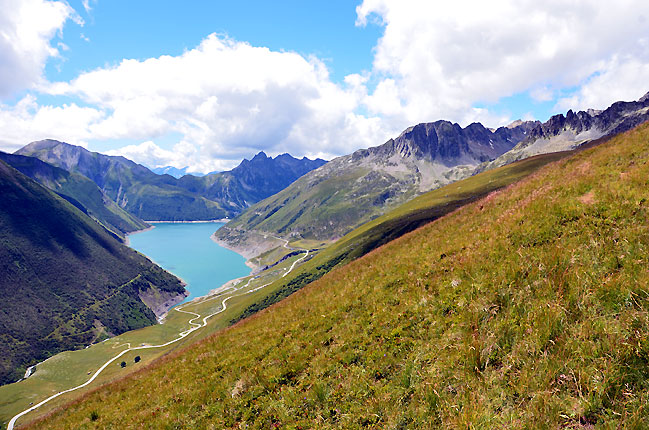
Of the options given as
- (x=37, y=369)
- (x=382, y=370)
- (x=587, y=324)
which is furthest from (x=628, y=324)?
(x=37, y=369)

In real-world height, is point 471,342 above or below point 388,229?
above

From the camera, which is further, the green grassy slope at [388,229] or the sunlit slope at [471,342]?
the green grassy slope at [388,229]

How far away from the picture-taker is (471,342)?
894cm

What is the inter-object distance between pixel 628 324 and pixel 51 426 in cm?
2881

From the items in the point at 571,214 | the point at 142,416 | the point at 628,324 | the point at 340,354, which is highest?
the point at 571,214

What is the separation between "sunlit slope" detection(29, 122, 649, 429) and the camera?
6.52 meters

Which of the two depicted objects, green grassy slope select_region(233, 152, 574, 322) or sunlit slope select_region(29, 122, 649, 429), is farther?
green grassy slope select_region(233, 152, 574, 322)

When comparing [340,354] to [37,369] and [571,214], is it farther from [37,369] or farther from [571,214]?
[37,369]

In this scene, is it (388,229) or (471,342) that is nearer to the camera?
(471,342)

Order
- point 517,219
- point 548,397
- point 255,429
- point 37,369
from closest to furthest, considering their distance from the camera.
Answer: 1. point 548,397
2. point 255,429
3. point 517,219
4. point 37,369

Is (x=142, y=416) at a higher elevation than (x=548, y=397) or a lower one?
lower

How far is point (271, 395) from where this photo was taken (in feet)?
38.3

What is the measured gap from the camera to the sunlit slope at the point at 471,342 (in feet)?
21.4

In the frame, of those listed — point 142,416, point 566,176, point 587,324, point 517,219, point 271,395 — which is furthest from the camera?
point 566,176
